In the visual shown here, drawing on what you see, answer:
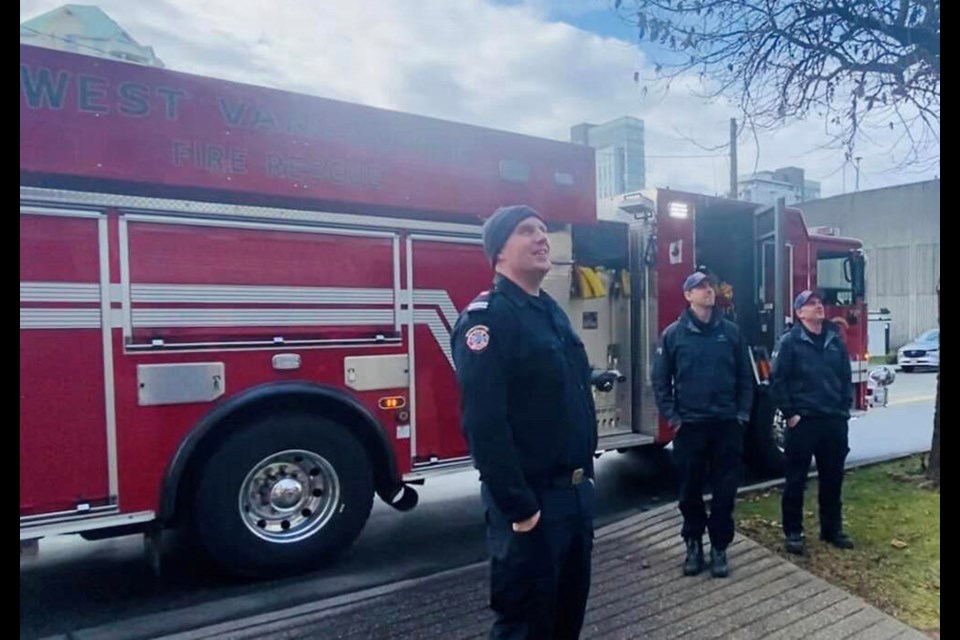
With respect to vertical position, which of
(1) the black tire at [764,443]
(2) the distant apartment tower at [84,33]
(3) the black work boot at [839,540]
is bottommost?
(3) the black work boot at [839,540]

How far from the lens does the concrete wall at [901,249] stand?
99.7 feet

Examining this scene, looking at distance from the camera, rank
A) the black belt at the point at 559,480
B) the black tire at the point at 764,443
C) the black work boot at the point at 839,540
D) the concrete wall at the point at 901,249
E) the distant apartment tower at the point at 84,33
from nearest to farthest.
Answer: the black belt at the point at 559,480
the distant apartment tower at the point at 84,33
the black work boot at the point at 839,540
the black tire at the point at 764,443
the concrete wall at the point at 901,249

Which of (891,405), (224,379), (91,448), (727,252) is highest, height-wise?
(727,252)

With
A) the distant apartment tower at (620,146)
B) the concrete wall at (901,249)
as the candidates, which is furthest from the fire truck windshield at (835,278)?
the concrete wall at (901,249)

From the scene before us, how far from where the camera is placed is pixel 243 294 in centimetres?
410

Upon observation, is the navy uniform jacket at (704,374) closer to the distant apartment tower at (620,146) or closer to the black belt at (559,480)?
the black belt at (559,480)

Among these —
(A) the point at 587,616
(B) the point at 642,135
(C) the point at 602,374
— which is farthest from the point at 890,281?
(A) the point at 587,616

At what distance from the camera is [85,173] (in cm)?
362

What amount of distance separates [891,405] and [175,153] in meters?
12.9

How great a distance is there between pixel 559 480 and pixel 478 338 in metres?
0.56

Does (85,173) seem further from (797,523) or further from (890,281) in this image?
(890,281)

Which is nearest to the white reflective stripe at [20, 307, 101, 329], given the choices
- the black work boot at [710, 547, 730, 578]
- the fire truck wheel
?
the fire truck wheel

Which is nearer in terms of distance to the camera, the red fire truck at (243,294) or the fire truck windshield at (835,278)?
the red fire truck at (243,294)

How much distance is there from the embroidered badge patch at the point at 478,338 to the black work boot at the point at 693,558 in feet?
8.14
